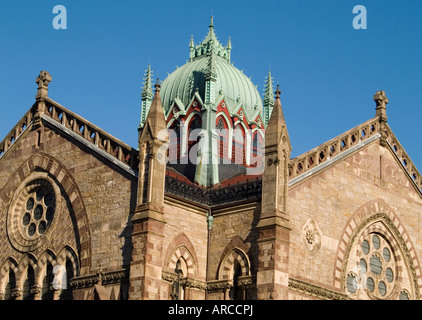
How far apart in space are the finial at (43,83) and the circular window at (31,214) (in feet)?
13.7

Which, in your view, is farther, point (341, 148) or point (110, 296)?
point (341, 148)

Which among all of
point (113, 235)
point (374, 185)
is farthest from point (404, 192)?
point (113, 235)

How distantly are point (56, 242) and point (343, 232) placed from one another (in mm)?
11736

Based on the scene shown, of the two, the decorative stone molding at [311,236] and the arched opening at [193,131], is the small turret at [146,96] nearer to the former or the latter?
the arched opening at [193,131]

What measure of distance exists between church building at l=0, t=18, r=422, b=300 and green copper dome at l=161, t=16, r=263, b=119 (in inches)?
192

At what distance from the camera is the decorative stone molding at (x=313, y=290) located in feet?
116

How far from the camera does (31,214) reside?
40.5 meters

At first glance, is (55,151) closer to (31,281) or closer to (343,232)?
(31,281)

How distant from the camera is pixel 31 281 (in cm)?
3919

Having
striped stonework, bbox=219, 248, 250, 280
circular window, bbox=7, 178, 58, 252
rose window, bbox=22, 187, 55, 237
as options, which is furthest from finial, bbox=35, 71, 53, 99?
striped stonework, bbox=219, 248, 250, 280

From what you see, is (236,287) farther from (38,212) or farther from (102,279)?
(38,212)

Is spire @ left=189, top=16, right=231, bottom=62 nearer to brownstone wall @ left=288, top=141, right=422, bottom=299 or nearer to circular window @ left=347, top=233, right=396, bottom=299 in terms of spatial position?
brownstone wall @ left=288, top=141, right=422, bottom=299

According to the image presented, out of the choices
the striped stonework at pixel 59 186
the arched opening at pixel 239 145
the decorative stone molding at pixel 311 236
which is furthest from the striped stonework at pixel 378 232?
the striped stonework at pixel 59 186
